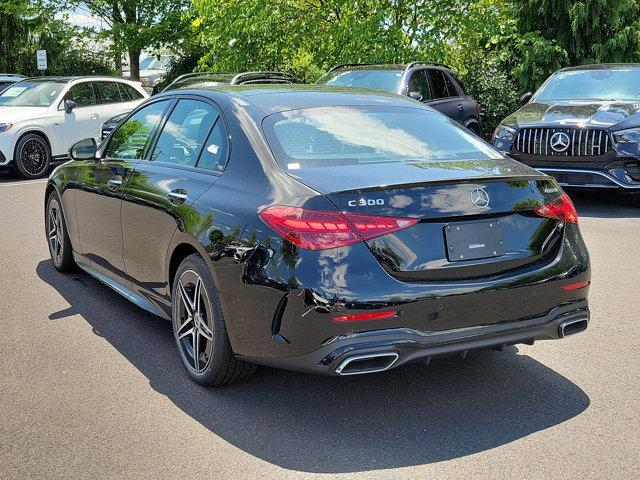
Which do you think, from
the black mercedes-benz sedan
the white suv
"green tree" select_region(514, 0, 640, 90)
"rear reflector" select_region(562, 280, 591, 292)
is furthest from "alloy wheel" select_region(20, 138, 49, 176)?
"rear reflector" select_region(562, 280, 591, 292)

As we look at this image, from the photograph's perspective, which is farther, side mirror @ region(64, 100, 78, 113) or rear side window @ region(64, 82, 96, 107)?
rear side window @ region(64, 82, 96, 107)

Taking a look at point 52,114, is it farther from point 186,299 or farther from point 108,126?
point 186,299

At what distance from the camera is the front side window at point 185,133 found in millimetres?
4820

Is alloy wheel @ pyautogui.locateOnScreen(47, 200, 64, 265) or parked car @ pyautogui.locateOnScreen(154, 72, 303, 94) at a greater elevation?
parked car @ pyautogui.locateOnScreen(154, 72, 303, 94)

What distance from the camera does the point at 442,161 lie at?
4.29 meters

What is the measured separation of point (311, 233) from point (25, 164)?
38.4ft

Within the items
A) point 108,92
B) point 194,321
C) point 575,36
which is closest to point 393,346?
point 194,321

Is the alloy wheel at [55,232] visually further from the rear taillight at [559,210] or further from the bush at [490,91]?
the bush at [490,91]

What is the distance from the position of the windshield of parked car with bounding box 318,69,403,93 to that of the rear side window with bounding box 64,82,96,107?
444cm

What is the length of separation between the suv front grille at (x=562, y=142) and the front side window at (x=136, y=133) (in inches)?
226

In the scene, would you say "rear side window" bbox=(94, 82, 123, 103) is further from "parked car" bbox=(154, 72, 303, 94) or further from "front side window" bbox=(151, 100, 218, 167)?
"front side window" bbox=(151, 100, 218, 167)

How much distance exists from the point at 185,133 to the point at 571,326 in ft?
7.89

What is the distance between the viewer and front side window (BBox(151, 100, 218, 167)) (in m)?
4.82

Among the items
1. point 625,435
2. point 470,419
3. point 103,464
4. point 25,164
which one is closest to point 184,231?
point 103,464
